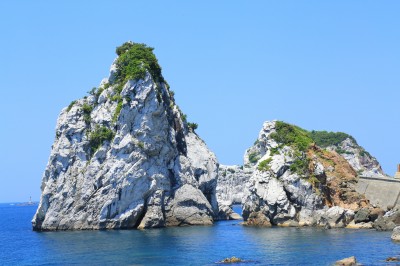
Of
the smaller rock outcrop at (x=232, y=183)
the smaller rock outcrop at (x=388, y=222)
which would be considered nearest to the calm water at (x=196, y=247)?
the smaller rock outcrop at (x=388, y=222)

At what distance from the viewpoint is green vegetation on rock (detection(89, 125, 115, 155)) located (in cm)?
8438

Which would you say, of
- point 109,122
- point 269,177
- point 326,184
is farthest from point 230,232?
point 109,122

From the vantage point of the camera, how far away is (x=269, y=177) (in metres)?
85.2

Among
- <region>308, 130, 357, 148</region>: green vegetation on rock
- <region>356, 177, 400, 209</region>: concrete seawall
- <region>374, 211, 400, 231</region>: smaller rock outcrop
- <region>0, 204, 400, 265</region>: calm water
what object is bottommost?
<region>0, 204, 400, 265</region>: calm water

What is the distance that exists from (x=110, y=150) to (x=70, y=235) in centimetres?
1339

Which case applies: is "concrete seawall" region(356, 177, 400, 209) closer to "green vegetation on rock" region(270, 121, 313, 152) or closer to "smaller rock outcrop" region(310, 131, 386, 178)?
"green vegetation on rock" region(270, 121, 313, 152)

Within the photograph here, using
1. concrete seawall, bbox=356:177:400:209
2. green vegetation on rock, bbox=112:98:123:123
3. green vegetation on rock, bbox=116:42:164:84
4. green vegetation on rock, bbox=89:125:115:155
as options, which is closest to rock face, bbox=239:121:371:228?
concrete seawall, bbox=356:177:400:209

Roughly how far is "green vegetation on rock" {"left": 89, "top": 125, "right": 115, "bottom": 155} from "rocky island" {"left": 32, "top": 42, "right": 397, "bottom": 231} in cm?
16

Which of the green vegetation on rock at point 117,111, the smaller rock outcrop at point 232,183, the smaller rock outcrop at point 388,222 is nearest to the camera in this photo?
the smaller rock outcrop at point 388,222

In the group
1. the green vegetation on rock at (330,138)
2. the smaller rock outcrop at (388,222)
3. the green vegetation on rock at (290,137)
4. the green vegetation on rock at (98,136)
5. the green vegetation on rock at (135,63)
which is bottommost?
the smaller rock outcrop at (388,222)

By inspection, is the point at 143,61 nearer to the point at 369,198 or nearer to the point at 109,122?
the point at 109,122

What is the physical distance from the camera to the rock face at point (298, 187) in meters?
83.0

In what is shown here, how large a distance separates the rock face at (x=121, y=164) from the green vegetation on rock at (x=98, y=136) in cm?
14

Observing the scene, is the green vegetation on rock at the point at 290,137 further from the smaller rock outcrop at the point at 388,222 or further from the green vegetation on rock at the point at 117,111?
the green vegetation on rock at the point at 117,111
